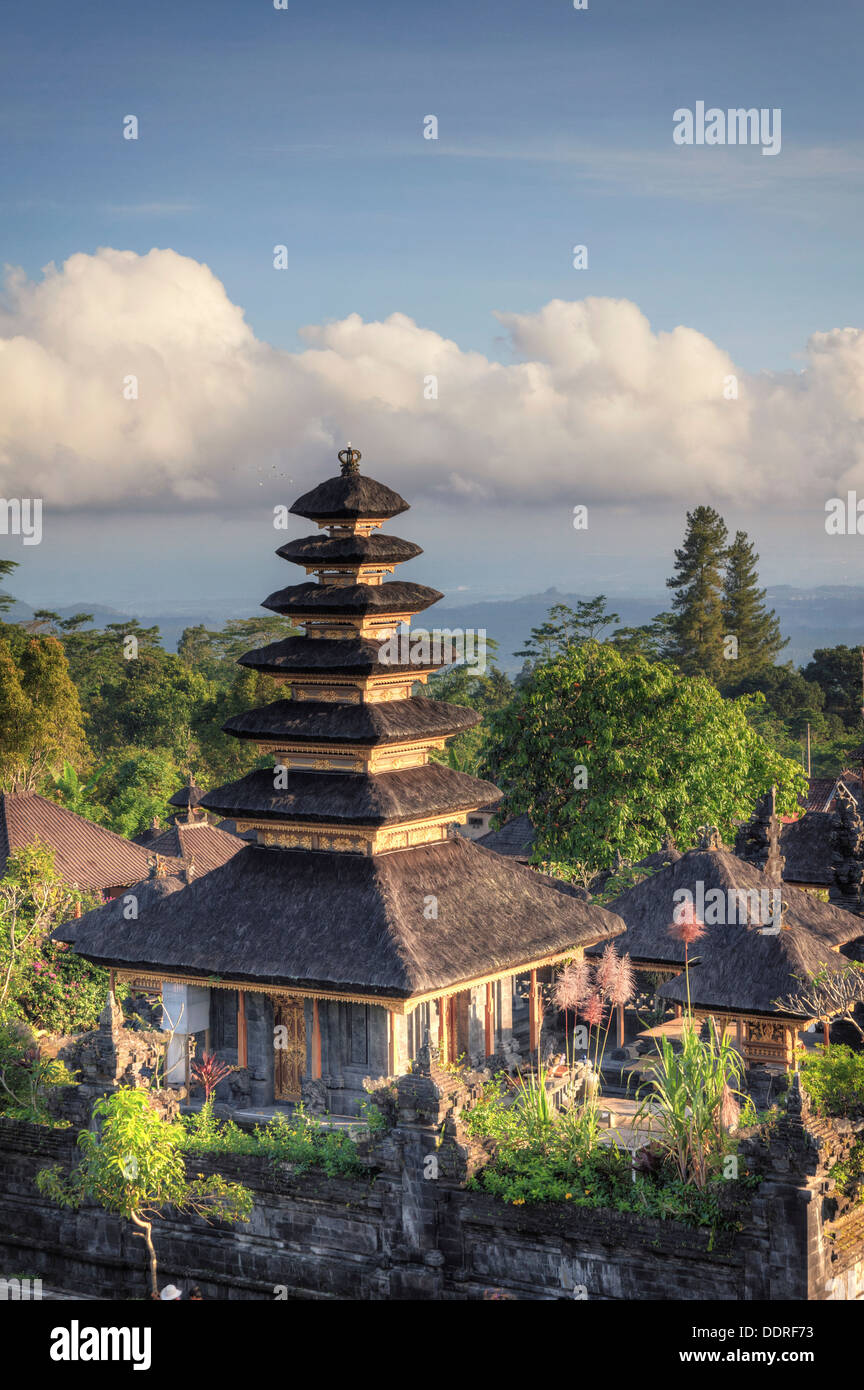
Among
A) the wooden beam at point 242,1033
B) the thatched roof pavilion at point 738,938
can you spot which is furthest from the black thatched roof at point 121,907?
the thatched roof pavilion at point 738,938

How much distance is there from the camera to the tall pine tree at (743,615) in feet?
320

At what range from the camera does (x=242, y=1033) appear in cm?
2472

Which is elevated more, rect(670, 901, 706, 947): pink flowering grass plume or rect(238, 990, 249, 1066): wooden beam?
rect(670, 901, 706, 947): pink flowering grass plume

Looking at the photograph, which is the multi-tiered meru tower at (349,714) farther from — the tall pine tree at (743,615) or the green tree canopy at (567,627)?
the tall pine tree at (743,615)

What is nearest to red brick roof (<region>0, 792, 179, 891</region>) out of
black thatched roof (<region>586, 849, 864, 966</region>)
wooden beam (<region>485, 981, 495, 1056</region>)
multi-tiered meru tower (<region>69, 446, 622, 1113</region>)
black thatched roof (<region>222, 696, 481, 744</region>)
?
multi-tiered meru tower (<region>69, 446, 622, 1113</region>)

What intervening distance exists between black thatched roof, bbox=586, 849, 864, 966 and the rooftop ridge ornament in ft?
29.5

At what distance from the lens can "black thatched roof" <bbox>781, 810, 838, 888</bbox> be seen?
124 ft

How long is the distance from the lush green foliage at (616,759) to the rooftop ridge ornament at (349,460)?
1273 centimetres

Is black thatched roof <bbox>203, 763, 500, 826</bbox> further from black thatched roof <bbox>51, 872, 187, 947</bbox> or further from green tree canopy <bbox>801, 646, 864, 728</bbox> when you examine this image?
green tree canopy <bbox>801, 646, 864, 728</bbox>

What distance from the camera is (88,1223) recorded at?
20.6 m

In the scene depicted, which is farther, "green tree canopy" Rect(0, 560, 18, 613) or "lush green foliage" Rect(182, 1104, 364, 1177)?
"green tree canopy" Rect(0, 560, 18, 613)
